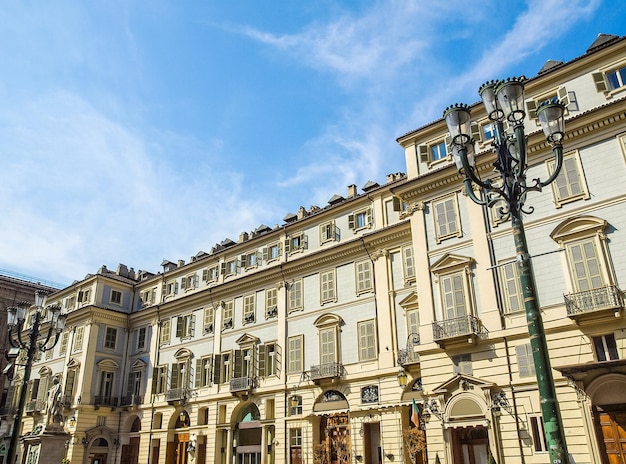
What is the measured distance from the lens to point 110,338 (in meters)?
44.2

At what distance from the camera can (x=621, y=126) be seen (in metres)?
20.3

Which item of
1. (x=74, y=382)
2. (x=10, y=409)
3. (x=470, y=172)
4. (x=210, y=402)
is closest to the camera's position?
(x=470, y=172)

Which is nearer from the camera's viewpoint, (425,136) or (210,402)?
(425,136)

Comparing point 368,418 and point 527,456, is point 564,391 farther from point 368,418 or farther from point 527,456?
point 368,418

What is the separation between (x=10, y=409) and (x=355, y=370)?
35.8 meters

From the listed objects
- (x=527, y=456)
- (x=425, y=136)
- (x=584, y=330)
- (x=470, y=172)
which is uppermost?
(x=425, y=136)

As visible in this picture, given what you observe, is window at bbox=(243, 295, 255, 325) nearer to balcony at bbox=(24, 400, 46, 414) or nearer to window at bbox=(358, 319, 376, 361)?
window at bbox=(358, 319, 376, 361)

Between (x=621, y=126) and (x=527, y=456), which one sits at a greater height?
(x=621, y=126)

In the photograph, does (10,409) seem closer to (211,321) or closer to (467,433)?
(211,321)

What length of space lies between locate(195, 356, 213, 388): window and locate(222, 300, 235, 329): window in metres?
2.51

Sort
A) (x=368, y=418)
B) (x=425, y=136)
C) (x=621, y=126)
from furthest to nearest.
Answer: (x=368, y=418) < (x=425, y=136) < (x=621, y=126)

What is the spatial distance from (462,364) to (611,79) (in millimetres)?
12758

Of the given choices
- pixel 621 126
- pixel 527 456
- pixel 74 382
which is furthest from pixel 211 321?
pixel 621 126

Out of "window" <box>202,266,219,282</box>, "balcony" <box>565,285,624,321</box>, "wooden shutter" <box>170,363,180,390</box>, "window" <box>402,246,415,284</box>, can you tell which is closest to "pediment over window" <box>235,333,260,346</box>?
"window" <box>202,266,219,282</box>
